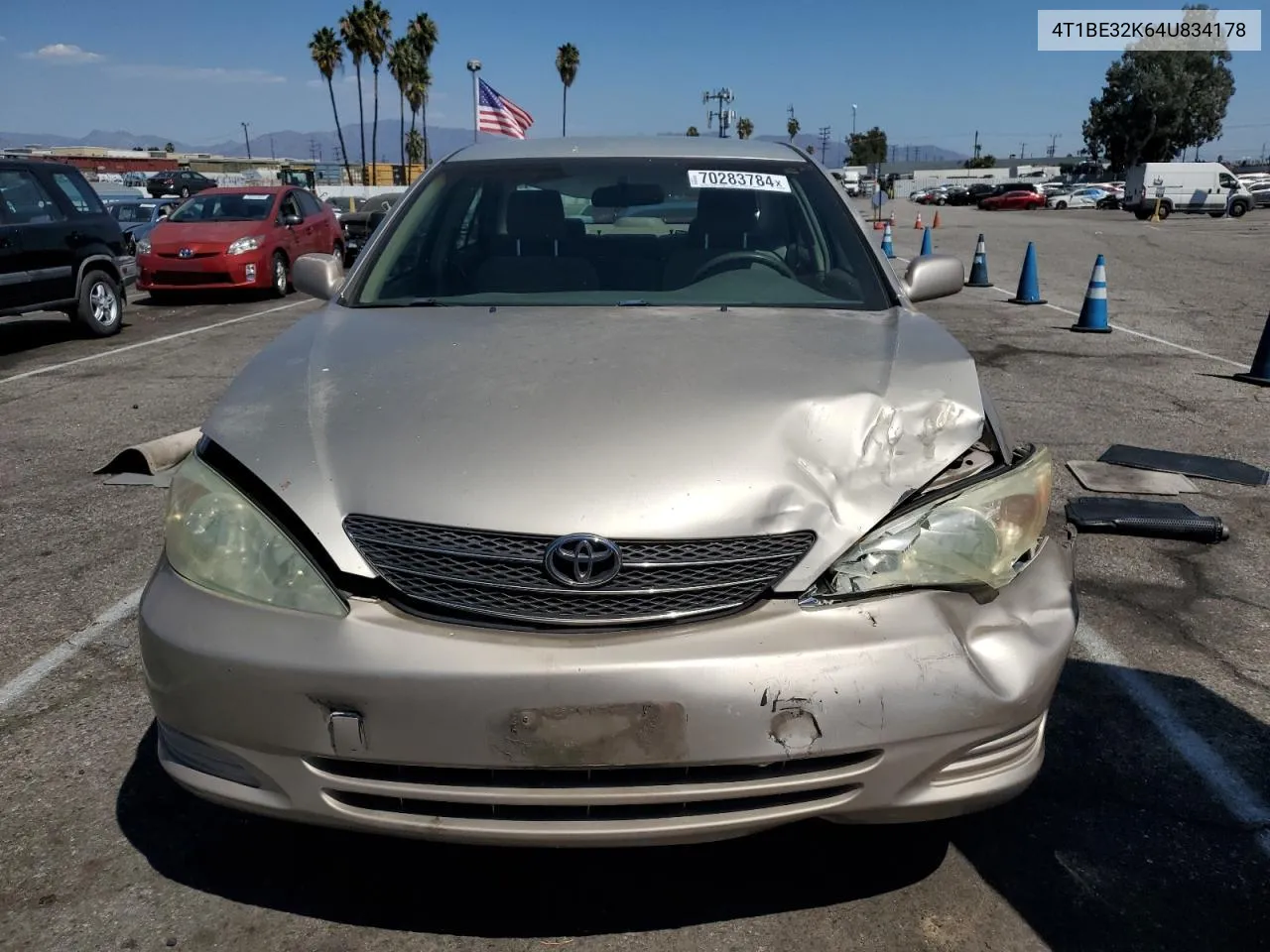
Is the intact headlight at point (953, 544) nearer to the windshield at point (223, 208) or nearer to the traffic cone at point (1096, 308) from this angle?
the traffic cone at point (1096, 308)

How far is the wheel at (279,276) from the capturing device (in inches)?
579

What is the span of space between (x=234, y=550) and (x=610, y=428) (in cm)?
78

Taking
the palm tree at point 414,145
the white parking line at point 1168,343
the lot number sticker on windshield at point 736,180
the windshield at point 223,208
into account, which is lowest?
the white parking line at point 1168,343

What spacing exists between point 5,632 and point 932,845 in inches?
126

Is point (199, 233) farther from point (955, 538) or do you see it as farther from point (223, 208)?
point (955, 538)

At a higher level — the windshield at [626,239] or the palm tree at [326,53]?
the palm tree at [326,53]

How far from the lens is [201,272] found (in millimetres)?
14000

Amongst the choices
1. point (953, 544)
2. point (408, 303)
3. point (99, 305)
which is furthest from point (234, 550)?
point (99, 305)

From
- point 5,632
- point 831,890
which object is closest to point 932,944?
point 831,890

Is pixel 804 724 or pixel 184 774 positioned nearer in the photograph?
pixel 804 724

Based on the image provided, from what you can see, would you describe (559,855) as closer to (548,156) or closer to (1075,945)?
(1075,945)

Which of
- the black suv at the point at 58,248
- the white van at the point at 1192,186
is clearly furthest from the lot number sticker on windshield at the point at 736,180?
the white van at the point at 1192,186

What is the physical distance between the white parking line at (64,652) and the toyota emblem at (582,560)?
6.41 feet

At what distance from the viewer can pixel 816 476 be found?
202cm
